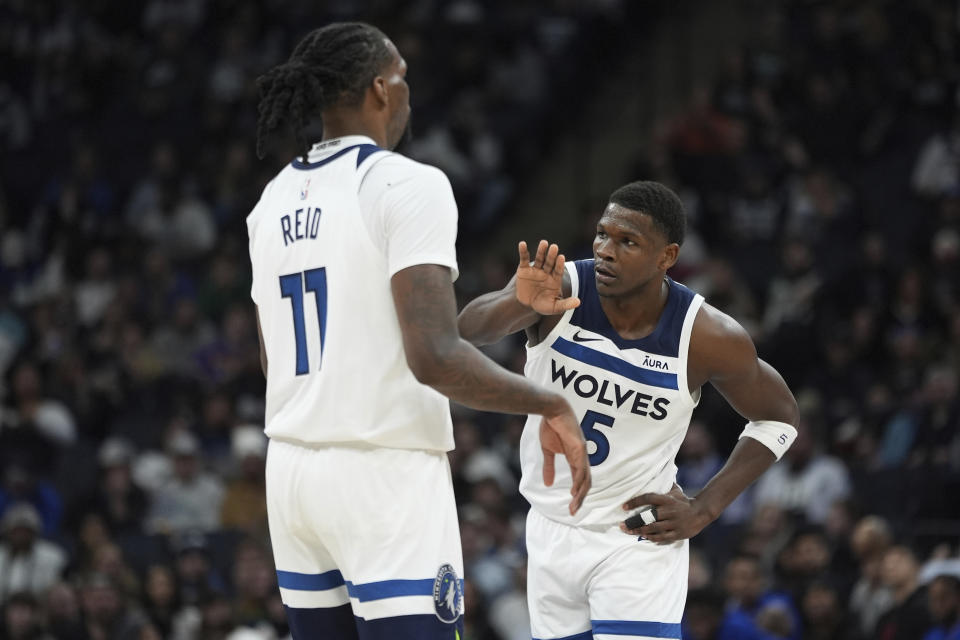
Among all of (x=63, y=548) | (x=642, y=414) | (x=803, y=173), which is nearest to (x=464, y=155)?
(x=803, y=173)

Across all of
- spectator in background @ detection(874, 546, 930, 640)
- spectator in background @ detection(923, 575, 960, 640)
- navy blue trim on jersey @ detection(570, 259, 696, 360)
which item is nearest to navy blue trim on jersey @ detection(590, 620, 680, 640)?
navy blue trim on jersey @ detection(570, 259, 696, 360)

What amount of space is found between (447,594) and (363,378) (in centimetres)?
64

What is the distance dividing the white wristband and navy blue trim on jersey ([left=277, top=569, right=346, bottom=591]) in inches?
70.8

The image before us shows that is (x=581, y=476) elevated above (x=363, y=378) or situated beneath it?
situated beneath

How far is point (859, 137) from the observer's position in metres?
14.5

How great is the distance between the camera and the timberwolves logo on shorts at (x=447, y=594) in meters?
3.93

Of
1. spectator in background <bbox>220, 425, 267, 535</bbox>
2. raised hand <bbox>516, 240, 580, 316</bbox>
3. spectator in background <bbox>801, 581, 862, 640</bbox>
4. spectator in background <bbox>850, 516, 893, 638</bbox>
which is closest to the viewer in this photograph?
raised hand <bbox>516, 240, 580, 316</bbox>

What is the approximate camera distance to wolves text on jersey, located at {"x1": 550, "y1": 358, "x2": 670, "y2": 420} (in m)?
5.02

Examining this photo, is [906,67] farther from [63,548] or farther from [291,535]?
[291,535]

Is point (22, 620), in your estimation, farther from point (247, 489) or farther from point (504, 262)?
point (504, 262)

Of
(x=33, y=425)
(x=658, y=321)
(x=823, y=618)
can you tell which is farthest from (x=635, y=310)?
(x=33, y=425)

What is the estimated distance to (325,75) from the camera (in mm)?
4164

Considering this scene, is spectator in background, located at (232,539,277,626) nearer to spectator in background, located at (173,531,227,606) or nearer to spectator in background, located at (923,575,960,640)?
spectator in background, located at (173,531,227,606)

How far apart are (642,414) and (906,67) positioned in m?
10.6
